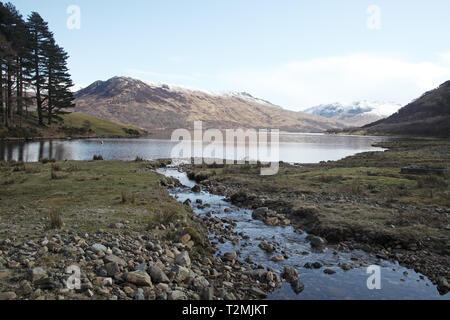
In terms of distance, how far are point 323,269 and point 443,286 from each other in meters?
3.69

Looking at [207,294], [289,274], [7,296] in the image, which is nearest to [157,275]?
[207,294]

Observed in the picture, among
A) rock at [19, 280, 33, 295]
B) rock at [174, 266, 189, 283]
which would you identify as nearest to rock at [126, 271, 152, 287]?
rock at [174, 266, 189, 283]

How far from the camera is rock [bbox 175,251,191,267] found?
32.9ft

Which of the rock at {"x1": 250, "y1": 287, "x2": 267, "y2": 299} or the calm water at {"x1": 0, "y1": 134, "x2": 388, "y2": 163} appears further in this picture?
the calm water at {"x1": 0, "y1": 134, "x2": 388, "y2": 163}

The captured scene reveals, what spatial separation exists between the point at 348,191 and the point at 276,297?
1543 cm

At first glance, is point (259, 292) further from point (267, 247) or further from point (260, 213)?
point (260, 213)

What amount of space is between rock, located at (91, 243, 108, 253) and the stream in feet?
14.9

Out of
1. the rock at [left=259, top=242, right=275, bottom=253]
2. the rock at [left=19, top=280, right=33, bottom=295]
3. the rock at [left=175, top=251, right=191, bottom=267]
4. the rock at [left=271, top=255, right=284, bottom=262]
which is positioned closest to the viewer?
the rock at [left=19, top=280, right=33, bottom=295]

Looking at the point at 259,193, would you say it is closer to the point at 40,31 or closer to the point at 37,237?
the point at 37,237

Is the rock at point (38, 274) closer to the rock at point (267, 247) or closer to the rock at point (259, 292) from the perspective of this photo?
the rock at point (259, 292)

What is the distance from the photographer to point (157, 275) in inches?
340

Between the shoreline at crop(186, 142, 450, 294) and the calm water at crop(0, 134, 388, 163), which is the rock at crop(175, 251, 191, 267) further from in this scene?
the calm water at crop(0, 134, 388, 163)
